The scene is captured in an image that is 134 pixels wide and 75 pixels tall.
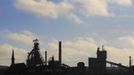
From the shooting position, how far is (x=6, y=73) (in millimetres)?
65188

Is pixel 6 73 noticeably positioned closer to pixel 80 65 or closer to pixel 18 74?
pixel 18 74

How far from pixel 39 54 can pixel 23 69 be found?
14268mm

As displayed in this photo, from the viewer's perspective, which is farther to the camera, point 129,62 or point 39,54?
point 129,62

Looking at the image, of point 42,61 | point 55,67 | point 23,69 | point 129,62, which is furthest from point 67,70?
point 129,62

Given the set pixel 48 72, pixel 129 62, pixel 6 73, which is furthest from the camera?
pixel 129 62

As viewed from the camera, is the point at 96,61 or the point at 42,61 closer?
the point at 96,61

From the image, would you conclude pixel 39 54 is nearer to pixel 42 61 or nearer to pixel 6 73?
pixel 42 61

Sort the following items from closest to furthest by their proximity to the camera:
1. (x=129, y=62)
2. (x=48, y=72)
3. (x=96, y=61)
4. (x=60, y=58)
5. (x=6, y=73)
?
(x=48, y=72) < (x=6, y=73) < (x=96, y=61) < (x=60, y=58) < (x=129, y=62)

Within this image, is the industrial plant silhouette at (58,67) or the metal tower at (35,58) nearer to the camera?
the industrial plant silhouette at (58,67)

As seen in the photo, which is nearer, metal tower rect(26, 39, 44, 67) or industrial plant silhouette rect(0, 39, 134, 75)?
industrial plant silhouette rect(0, 39, 134, 75)

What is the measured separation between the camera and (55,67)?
205 ft

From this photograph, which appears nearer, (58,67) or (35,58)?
(58,67)

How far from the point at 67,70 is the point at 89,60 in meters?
8.65

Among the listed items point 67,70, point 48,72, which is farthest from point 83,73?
point 48,72
